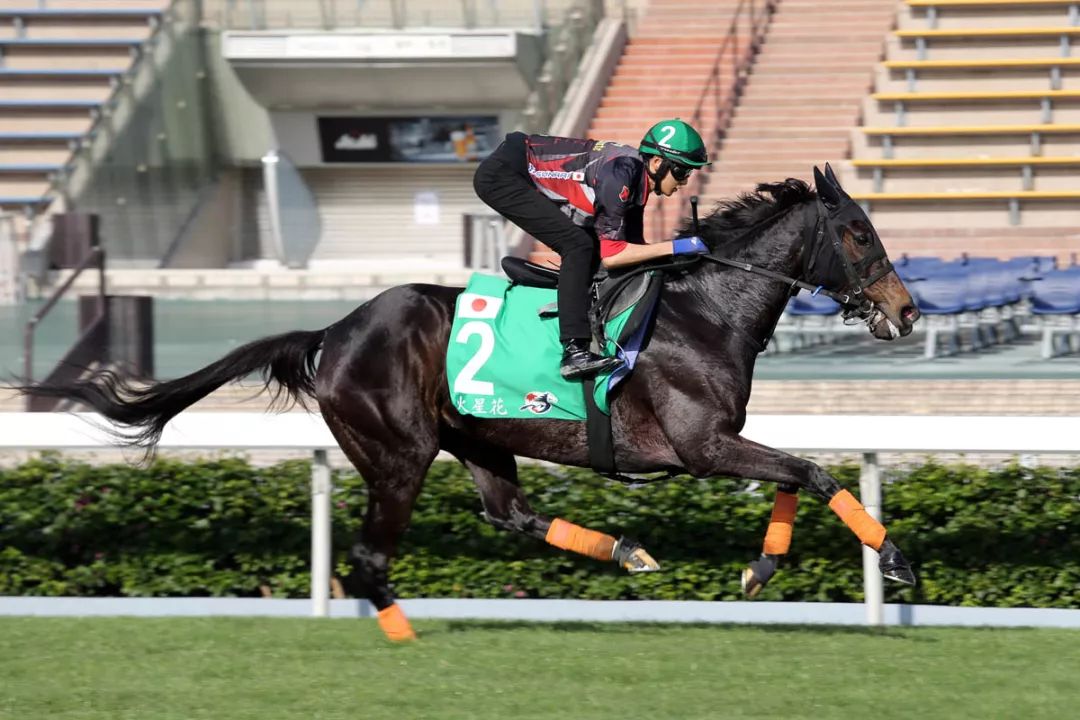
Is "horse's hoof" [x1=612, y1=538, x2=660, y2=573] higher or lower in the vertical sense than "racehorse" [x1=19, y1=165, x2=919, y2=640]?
lower

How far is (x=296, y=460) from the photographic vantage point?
627 cm

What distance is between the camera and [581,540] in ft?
16.5

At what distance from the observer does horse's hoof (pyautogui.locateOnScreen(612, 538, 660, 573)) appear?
4875 mm

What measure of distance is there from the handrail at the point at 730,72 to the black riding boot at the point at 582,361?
406 inches

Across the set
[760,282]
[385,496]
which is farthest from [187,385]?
[760,282]

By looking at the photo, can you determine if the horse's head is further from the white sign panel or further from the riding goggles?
the white sign panel

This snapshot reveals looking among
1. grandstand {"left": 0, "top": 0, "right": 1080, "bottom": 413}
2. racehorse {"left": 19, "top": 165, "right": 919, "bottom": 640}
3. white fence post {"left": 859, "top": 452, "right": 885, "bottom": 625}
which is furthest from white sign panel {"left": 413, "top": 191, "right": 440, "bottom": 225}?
white fence post {"left": 859, "top": 452, "right": 885, "bottom": 625}

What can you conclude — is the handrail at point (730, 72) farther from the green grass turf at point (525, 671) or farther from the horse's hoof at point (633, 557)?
the green grass turf at point (525, 671)

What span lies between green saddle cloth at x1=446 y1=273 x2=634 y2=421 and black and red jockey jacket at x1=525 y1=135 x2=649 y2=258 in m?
Answer: 0.27

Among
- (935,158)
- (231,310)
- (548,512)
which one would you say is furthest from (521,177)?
(935,158)

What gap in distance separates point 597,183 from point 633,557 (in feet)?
3.83

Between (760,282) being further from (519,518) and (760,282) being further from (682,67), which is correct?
(682,67)

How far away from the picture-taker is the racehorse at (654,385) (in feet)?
15.8

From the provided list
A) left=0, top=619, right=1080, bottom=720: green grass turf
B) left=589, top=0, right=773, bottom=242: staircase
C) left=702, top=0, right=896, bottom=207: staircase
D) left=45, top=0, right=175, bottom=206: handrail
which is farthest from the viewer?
left=589, top=0, right=773, bottom=242: staircase
